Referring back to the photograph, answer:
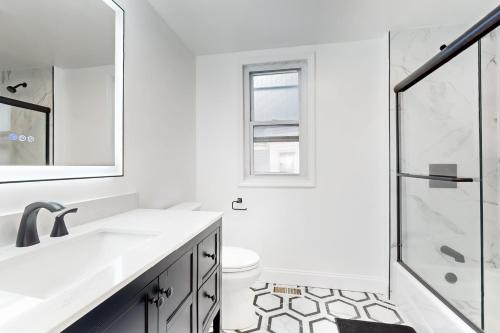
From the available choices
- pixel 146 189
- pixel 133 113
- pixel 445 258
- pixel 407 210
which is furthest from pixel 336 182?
pixel 133 113

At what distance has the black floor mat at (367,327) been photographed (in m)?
1.59

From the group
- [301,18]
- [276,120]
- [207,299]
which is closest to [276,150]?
[276,120]

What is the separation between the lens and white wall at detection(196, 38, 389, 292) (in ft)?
6.89

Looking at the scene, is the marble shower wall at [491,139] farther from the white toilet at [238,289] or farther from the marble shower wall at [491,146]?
the white toilet at [238,289]

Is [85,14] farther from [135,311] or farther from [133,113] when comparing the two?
[135,311]

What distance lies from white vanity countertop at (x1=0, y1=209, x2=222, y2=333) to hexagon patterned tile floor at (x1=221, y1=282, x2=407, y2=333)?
97 centimetres

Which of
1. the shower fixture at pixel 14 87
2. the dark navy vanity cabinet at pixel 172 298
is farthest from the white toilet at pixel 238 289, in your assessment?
the shower fixture at pixel 14 87

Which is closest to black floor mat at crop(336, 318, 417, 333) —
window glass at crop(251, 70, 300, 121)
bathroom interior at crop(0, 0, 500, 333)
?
bathroom interior at crop(0, 0, 500, 333)

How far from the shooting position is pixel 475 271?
4.93ft

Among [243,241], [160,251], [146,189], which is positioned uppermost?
[146,189]

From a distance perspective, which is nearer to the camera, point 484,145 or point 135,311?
point 135,311

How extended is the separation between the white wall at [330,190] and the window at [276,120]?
0.37 ft

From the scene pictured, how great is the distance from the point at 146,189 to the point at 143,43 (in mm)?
946

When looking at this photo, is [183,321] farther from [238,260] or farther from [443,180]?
[443,180]
